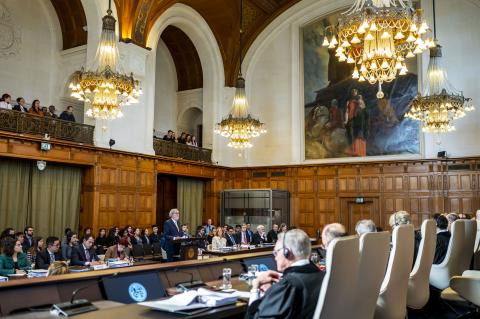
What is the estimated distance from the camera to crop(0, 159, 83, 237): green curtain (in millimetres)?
12078

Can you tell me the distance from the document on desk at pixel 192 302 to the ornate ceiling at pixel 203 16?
12310mm

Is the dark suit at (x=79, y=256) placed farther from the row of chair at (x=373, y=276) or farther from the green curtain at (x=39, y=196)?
the row of chair at (x=373, y=276)

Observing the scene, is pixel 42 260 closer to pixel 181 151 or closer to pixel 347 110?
pixel 181 151

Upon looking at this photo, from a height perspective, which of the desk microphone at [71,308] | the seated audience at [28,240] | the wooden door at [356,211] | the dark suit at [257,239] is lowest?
the dark suit at [257,239]

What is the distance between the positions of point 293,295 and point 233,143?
1134 centimetres

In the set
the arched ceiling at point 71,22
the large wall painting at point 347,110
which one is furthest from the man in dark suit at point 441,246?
the arched ceiling at point 71,22

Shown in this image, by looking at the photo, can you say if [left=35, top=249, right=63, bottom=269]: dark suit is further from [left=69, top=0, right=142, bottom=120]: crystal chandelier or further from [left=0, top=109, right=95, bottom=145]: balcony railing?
[left=0, top=109, right=95, bottom=145]: balcony railing

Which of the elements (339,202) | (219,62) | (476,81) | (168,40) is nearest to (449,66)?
(476,81)

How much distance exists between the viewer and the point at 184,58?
19.7 metres

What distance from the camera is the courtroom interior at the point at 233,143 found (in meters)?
6.00

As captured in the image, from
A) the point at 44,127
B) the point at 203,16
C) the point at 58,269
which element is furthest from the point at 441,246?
the point at 203,16

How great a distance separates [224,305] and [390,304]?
1.88 m

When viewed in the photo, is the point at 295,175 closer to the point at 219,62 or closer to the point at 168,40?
the point at 219,62

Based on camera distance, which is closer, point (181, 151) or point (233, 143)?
point (233, 143)
